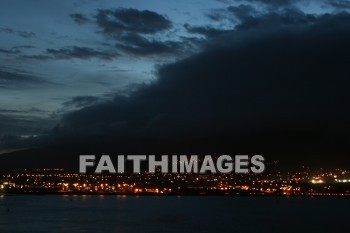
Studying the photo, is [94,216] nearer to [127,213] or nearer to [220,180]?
[127,213]

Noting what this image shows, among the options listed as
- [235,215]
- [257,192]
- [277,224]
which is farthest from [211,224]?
[257,192]

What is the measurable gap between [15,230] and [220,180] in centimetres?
9155

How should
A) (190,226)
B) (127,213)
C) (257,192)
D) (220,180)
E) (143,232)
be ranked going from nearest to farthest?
(143,232) → (190,226) → (127,213) → (257,192) → (220,180)

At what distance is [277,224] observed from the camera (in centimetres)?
6575

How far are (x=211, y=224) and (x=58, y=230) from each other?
55.9 ft

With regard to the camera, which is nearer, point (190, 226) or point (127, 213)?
point (190, 226)

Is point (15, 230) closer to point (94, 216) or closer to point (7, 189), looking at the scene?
point (94, 216)

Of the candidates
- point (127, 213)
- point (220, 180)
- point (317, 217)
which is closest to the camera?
point (317, 217)

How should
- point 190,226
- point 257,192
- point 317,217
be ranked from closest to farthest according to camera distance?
point 190,226 < point 317,217 < point 257,192

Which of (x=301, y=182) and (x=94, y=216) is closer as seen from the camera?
(x=94, y=216)

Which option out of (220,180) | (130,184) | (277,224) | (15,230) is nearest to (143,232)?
(15,230)

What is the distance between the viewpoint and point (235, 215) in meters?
77.1

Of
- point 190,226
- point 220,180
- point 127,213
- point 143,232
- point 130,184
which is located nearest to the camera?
point 143,232

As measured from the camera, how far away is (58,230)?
59.0 m
